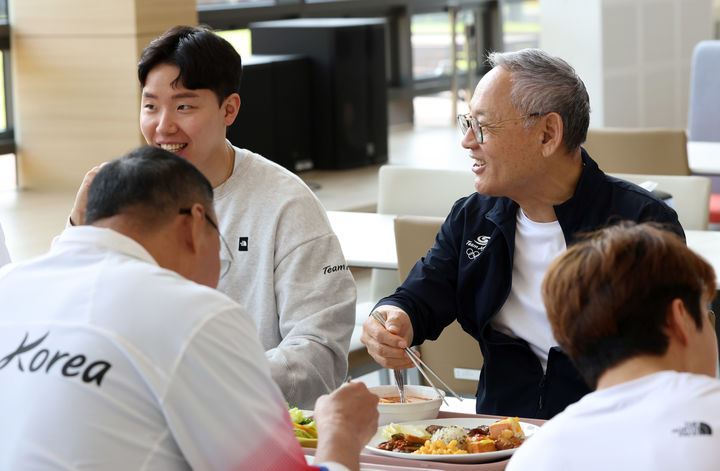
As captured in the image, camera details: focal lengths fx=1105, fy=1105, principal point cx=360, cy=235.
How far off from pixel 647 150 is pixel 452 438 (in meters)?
3.05

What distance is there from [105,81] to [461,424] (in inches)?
178

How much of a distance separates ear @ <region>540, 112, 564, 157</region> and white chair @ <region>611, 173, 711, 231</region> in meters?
1.48

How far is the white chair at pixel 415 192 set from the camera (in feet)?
12.9

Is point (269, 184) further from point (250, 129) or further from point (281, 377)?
point (250, 129)

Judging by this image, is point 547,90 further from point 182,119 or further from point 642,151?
point 642,151

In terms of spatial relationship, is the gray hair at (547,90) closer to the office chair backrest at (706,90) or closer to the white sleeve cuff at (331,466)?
the white sleeve cuff at (331,466)

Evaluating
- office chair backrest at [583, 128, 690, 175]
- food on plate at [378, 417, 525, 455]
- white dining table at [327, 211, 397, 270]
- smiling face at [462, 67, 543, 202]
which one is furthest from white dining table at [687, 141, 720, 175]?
food on plate at [378, 417, 525, 455]

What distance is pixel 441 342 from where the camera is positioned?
125 inches

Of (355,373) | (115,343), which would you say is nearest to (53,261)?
(115,343)

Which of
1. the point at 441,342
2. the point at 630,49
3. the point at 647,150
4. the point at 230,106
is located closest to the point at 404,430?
the point at 230,106

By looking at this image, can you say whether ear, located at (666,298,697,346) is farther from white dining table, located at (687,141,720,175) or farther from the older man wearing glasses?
white dining table, located at (687,141,720,175)

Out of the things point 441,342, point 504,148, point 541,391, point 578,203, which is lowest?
point 441,342

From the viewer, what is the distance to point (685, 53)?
880cm

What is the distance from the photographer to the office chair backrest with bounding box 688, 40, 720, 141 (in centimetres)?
603
